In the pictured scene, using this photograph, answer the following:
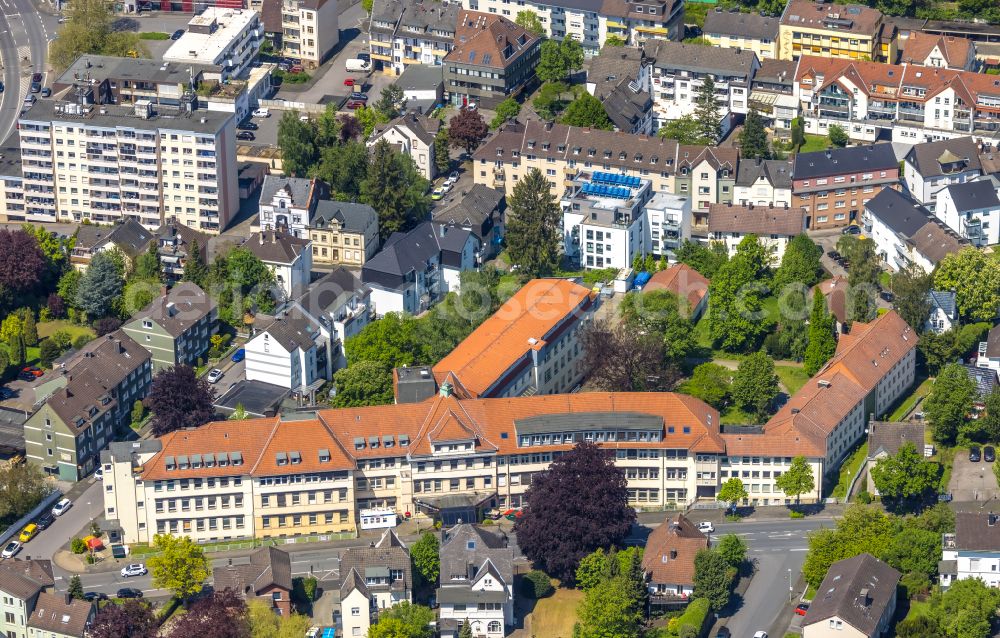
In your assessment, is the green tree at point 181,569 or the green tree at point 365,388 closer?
the green tree at point 181,569

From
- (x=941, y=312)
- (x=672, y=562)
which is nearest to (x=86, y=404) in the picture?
(x=672, y=562)

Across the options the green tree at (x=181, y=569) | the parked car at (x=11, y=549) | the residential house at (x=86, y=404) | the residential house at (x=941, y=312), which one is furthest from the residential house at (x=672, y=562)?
the parked car at (x=11, y=549)

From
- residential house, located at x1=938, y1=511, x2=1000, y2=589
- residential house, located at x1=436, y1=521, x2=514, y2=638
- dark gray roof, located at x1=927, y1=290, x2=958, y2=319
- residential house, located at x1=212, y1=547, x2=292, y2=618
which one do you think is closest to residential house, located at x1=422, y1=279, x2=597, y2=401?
residential house, located at x1=436, y1=521, x2=514, y2=638

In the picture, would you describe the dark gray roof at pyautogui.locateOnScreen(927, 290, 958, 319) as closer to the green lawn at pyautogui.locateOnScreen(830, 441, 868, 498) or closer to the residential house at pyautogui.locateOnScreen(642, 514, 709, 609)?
the green lawn at pyautogui.locateOnScreen(830, 441, 868, 498)

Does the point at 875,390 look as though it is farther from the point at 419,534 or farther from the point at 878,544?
the point at 419,534

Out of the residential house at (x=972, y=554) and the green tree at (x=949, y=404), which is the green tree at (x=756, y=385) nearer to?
the green tree at (x=949, y=404)

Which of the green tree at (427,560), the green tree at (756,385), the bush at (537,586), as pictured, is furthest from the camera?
the green tree at (756,385)

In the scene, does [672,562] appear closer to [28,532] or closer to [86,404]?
[28,532]

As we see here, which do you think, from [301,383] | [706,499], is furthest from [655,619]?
[301,383]
